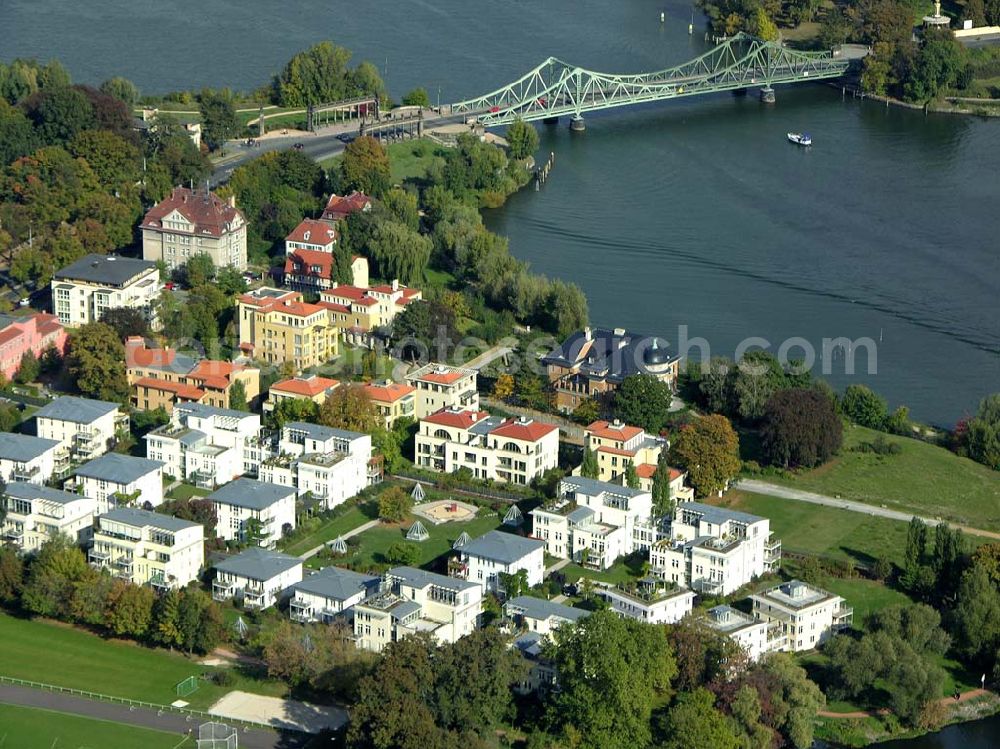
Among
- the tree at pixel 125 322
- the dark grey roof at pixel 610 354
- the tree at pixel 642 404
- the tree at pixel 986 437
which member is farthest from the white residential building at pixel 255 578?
the tree at pixel 986 437

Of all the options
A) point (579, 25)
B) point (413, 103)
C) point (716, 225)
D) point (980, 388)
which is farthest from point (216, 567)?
point (579, 25)

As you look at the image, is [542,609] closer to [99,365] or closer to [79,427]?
[79,427]

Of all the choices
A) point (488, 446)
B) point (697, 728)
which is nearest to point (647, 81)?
point (488, 446)

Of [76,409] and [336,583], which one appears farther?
[76,409]

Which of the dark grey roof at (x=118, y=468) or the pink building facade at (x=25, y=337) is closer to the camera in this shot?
the dark grey roof at (x=118, y=468)

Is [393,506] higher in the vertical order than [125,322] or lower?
lower

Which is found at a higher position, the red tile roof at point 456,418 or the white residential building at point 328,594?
the red tile roof at point 456,418

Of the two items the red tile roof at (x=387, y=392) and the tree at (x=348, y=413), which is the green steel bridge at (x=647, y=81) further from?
the tree at (x=348, y=413)

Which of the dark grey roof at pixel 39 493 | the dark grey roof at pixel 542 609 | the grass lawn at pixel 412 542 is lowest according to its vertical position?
the grass lawn at pixel 412 542
